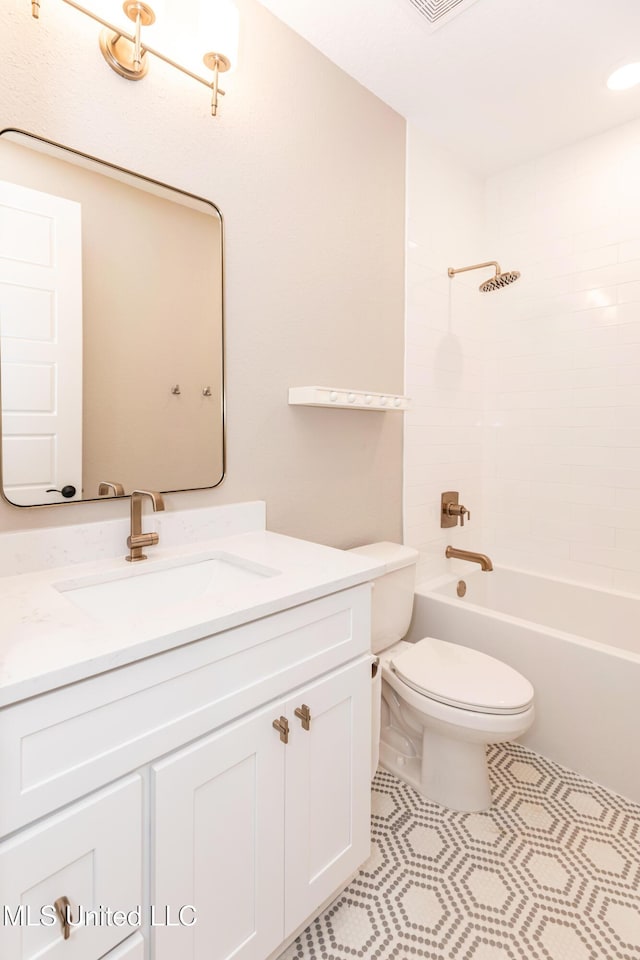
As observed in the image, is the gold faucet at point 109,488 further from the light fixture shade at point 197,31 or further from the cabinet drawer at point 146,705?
the light fixture shade at point 197,31

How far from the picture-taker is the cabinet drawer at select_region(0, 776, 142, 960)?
674mm

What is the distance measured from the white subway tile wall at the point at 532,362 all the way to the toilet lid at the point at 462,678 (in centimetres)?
56

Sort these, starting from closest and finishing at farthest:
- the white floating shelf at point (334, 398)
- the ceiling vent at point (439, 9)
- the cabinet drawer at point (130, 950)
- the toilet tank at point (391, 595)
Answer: the cabinet drawer at point (130, 950)
the ceiling vent at point (439, 9)
the white floating shelf at point (334, 398)
the toilet tank at point (391, 595)

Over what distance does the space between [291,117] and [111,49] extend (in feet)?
2.01

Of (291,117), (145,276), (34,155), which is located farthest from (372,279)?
(34,155)

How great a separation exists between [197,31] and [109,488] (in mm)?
1296

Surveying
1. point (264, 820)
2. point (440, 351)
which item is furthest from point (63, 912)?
point (440, 351)

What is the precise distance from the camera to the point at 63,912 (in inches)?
28.1

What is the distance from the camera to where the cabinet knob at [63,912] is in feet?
2.34

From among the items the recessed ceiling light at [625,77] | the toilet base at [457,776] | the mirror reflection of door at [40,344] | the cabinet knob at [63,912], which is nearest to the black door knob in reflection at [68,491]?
the mirror reflection of door at [40,344]

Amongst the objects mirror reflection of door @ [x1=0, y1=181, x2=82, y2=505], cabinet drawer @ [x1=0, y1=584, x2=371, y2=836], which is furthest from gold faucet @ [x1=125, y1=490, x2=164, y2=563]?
cabinet drawer @ [x1=0, y1=584, x2=371, y2=836]

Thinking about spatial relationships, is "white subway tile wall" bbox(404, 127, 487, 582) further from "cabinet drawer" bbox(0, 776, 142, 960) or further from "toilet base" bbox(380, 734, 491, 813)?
"cabinet drawer" bbox(0, 776, 142, 960)

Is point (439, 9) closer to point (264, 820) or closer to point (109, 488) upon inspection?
point (109, 488)

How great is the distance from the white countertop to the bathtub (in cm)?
97
